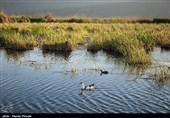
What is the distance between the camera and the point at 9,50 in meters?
18.7

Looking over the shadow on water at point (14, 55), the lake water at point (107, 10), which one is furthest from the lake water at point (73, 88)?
the lake water at point (107, 10)

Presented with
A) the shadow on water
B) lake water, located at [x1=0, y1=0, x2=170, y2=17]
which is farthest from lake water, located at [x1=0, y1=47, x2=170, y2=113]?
lake water, located at [x1=0, y1=0, x2=170, y2=17]

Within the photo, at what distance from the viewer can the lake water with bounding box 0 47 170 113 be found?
31.6 ft

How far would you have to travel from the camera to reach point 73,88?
37.5 ft

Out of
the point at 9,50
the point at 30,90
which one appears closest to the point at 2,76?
the point at 30,90

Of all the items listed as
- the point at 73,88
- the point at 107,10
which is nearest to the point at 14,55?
the point at 73,88

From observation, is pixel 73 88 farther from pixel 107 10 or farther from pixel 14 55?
pixel 107 10

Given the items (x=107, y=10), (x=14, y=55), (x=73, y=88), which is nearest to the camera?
(x=73, y=88)

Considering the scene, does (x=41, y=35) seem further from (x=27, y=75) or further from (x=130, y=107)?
(x=130, y=107)

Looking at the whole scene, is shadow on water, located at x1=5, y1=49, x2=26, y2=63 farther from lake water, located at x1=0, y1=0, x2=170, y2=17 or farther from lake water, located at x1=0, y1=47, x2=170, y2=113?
lake water, located at x1=0, y1=0, x2=170, y2=17

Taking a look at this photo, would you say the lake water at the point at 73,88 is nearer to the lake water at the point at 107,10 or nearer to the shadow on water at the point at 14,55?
the shadow on water at the point at 14,55

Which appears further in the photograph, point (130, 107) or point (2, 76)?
point (2, 76)

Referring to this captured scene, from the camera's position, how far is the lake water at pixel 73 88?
9617mm

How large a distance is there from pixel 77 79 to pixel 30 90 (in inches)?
79.9
